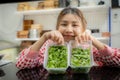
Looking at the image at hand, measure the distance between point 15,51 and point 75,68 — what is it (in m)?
0.82

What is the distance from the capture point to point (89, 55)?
0.48 metres

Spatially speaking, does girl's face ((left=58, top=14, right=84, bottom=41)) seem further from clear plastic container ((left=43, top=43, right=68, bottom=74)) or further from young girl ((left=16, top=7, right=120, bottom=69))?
clear plastic container ((left=43, top=43, right=68, bottom=74))

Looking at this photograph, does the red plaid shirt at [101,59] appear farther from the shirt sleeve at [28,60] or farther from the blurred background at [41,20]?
the blurred background at [41,20]

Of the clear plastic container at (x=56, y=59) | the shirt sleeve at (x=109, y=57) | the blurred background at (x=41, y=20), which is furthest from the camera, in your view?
the blurred background at (x=41, y=20)

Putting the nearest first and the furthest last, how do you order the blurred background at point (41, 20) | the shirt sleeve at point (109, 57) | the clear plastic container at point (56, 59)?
the clear plastic container at point (56, 59) < the shirt sleeve at point (109, 57) < the blurred background at point (41, 20)

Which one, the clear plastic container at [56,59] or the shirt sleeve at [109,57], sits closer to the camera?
the clear plastic container at [56,59]

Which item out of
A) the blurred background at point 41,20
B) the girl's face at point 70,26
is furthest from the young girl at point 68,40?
the blurred background at point 41,20

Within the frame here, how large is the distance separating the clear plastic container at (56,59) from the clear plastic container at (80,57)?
0.6 inches

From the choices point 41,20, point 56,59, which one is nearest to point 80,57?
point 56,59

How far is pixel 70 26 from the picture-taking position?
0.67 m

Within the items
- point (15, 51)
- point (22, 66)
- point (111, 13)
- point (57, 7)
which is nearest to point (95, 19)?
point (111, 13)

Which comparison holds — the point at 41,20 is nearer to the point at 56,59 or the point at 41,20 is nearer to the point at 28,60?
the point at 28,60

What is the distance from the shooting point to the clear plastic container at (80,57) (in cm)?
46

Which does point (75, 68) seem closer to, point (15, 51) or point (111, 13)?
point (111, 13)
